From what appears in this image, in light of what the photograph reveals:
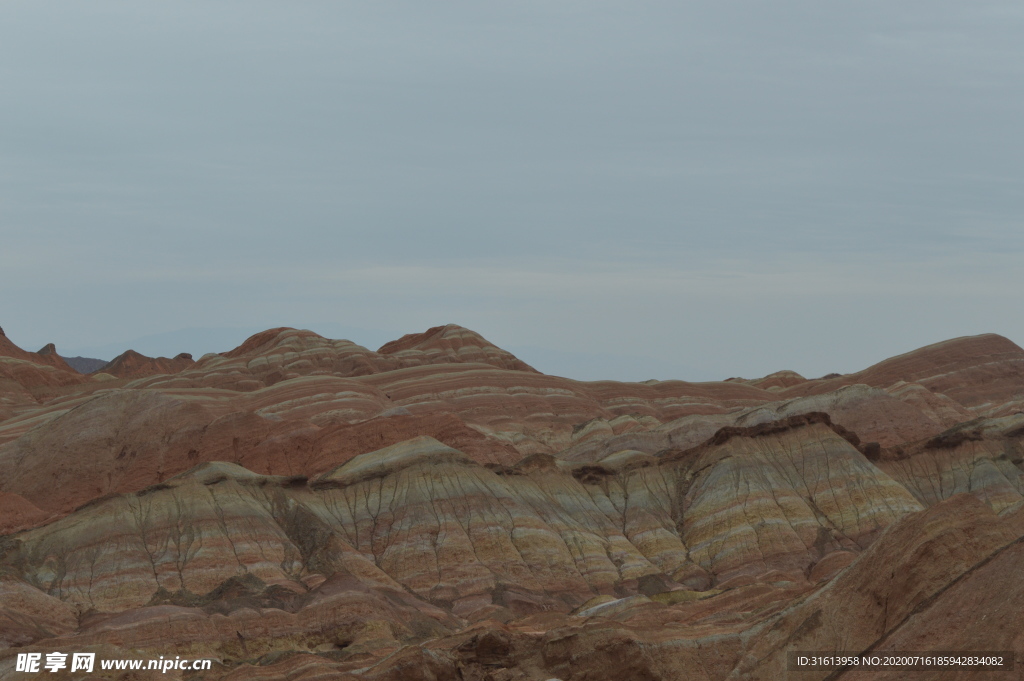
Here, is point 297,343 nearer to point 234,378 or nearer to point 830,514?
point 234,378

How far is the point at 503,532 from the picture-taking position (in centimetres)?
7644

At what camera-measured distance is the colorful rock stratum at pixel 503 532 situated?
37594 mm

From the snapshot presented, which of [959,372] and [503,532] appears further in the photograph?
[959,372]

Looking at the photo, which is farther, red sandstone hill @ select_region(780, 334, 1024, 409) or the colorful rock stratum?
red sandstone hill @ select_region(780, 334, 1024, 409)

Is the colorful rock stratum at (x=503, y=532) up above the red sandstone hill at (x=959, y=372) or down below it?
below

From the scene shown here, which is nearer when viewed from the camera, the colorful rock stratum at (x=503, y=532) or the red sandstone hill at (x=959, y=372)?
the colorful rock stratum at (x=503, y=532)

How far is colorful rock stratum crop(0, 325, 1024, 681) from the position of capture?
37.6 m

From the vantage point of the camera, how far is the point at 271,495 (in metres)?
76.6

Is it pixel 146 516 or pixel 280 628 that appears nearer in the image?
pixel 280 628

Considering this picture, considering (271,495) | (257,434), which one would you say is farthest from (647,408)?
(271,495)

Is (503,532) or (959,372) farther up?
(959,372)

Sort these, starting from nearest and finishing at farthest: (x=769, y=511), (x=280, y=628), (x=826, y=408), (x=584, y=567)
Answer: (x=280, y=628)
(x=584, y=567)
(x=769, y=511)
(x=826, y=408)

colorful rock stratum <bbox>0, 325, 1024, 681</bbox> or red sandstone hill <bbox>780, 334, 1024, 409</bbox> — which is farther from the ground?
red sandstone hill <bbox>780, 334, 1024, 409</bbox>

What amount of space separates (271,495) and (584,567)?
840 inches
